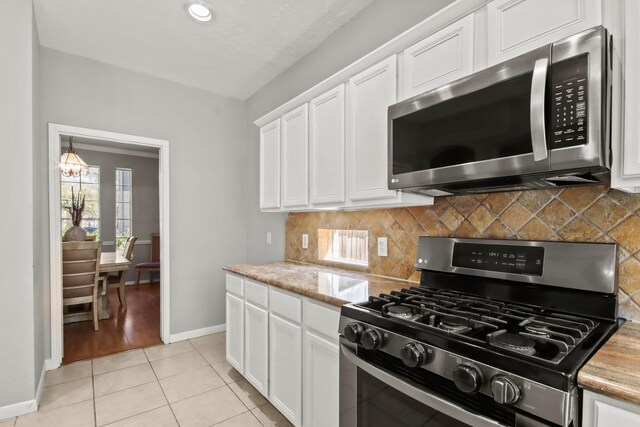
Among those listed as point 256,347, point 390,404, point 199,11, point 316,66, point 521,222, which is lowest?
point 256,347

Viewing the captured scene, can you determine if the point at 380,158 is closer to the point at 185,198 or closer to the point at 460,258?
the point at 460,258

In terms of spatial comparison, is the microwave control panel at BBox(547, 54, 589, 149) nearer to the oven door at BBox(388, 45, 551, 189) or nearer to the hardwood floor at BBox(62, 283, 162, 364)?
the oven door at BBox(388, 45, 551, 189)

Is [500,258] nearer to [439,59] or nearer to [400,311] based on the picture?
[400,311]

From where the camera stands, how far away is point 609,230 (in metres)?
1.24

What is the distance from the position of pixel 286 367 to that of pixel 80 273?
9.98ft

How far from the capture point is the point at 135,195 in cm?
662

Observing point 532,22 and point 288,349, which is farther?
point 288,349

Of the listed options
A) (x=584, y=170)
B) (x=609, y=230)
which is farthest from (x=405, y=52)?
(x=609, y=230)

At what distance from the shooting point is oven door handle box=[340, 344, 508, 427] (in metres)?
0.92

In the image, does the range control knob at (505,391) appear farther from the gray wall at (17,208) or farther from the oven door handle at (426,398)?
the gray wall at (17,208)

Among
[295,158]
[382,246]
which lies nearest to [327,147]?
[295,158]

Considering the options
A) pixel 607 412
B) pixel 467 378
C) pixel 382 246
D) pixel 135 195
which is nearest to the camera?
pixel 607 412

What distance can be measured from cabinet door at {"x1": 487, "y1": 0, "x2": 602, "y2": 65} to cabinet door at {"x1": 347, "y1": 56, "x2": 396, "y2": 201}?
1.68ft

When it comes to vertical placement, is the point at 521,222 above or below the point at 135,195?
→ below
